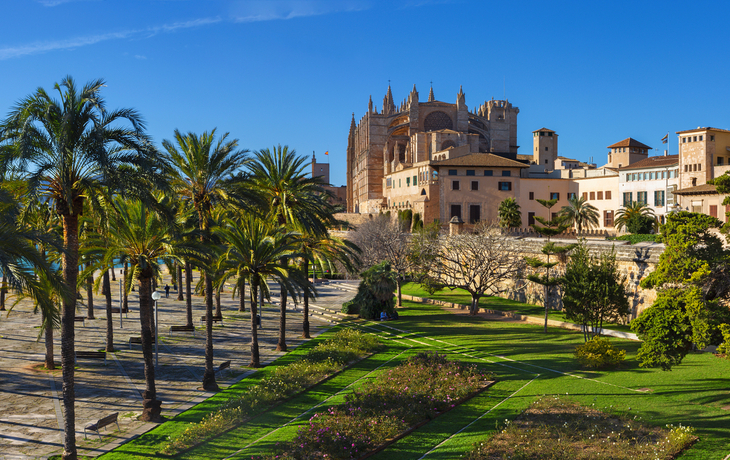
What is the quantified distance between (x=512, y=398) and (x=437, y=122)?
90.1 metres

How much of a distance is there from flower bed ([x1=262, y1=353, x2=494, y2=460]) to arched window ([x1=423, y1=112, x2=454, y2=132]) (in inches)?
3361

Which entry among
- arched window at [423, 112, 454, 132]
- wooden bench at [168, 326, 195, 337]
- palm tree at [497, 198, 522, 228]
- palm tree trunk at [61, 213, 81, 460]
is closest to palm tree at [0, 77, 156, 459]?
palm tree trunk at [61, 213, 81, 460]

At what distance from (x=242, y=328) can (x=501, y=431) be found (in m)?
20.2

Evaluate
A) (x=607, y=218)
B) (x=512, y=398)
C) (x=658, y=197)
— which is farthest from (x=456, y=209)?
(x=512, y=398)

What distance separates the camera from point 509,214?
6219cm

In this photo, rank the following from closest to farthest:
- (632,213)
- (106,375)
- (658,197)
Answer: (106,375), (632,213), (658,197)

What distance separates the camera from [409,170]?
265 ft

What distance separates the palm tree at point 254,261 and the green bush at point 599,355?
12.0 m

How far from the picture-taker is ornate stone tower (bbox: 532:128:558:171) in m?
99.5

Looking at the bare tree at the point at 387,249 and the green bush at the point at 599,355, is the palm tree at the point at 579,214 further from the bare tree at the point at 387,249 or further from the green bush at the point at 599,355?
the green bush at the point at 599,355

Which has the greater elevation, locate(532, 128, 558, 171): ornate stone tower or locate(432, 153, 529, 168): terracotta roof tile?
locate(532, 128, 558, 171): ornate stone tower

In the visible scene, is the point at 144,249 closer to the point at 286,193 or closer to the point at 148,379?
the point at 148,379

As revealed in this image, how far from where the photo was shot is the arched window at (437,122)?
104 meters

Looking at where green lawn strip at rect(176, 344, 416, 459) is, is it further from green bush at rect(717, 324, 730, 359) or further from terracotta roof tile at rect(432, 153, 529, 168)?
terracotta roof tile at rect(432, 153, 529, 168)
